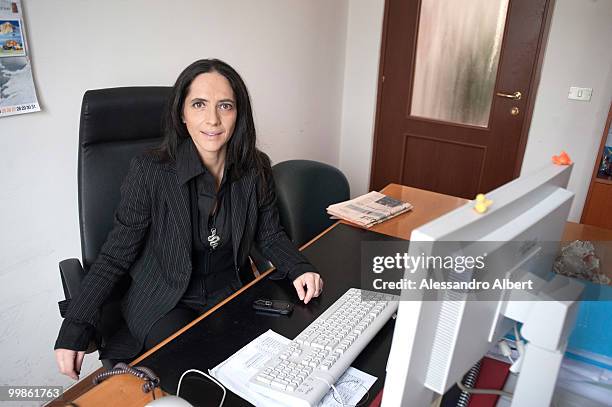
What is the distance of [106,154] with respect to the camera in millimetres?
1325

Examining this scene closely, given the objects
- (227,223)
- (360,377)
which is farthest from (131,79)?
(360,377)

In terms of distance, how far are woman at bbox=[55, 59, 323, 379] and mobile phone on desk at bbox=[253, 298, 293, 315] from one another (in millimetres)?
66

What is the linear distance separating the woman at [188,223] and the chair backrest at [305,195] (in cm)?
30

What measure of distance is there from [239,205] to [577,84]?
7.69 ft

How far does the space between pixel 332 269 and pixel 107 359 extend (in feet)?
2.12

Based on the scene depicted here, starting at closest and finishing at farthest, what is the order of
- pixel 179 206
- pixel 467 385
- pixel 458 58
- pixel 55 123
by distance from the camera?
pixel 467 385 < pixel 179 206 < pixel 55 123 < pixel 458 58

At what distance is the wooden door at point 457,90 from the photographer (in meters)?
2.81

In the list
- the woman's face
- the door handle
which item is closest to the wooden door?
the door handle

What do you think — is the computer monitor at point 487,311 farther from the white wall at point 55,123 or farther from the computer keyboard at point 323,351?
the white wall at point 55,123

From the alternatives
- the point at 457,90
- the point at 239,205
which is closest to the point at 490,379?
the point at 239,205

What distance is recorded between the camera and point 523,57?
2787 millimetres

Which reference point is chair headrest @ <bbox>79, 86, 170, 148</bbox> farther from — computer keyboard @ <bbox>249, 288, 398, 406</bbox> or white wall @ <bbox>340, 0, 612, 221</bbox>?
white wall @ <bbox>340, 0, 612, 221</bbox>

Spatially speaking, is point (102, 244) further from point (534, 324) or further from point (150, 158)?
point (534, 324)

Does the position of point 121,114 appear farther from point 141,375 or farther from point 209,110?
point 141,375
